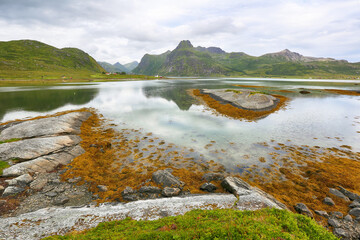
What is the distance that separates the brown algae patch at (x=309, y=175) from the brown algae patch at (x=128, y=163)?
18.0 feet

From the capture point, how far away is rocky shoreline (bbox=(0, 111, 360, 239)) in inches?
412

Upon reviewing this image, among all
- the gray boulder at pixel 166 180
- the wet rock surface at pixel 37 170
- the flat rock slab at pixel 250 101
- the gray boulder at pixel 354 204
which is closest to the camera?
the gray boulder at pixel 354 204

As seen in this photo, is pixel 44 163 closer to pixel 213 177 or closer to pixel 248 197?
pixel 213 177

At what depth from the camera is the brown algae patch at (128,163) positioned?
16.0m

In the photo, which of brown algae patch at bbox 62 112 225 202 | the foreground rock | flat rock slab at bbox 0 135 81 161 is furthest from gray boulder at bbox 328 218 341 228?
flat rock slab at bbox 0 135 81 161

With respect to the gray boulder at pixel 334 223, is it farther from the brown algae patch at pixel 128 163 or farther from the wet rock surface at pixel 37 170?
the wet rock surface at pixel 37 170

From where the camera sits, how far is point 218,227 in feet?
27.1

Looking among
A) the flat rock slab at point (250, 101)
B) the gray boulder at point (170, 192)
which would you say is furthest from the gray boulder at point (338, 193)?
the flat rock slab at point (250, 101)

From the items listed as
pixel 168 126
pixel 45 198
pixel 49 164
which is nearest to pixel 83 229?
pixel 45 198

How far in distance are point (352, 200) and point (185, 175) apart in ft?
52.4

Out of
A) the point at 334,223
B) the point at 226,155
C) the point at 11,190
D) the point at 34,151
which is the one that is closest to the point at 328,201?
the point at 334,223

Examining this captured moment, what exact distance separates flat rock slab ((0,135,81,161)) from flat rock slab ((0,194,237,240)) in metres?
9.82

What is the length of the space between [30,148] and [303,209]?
3016 cm

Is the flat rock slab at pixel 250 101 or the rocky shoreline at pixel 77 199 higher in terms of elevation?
the flat rock slab at pixel 250 101
